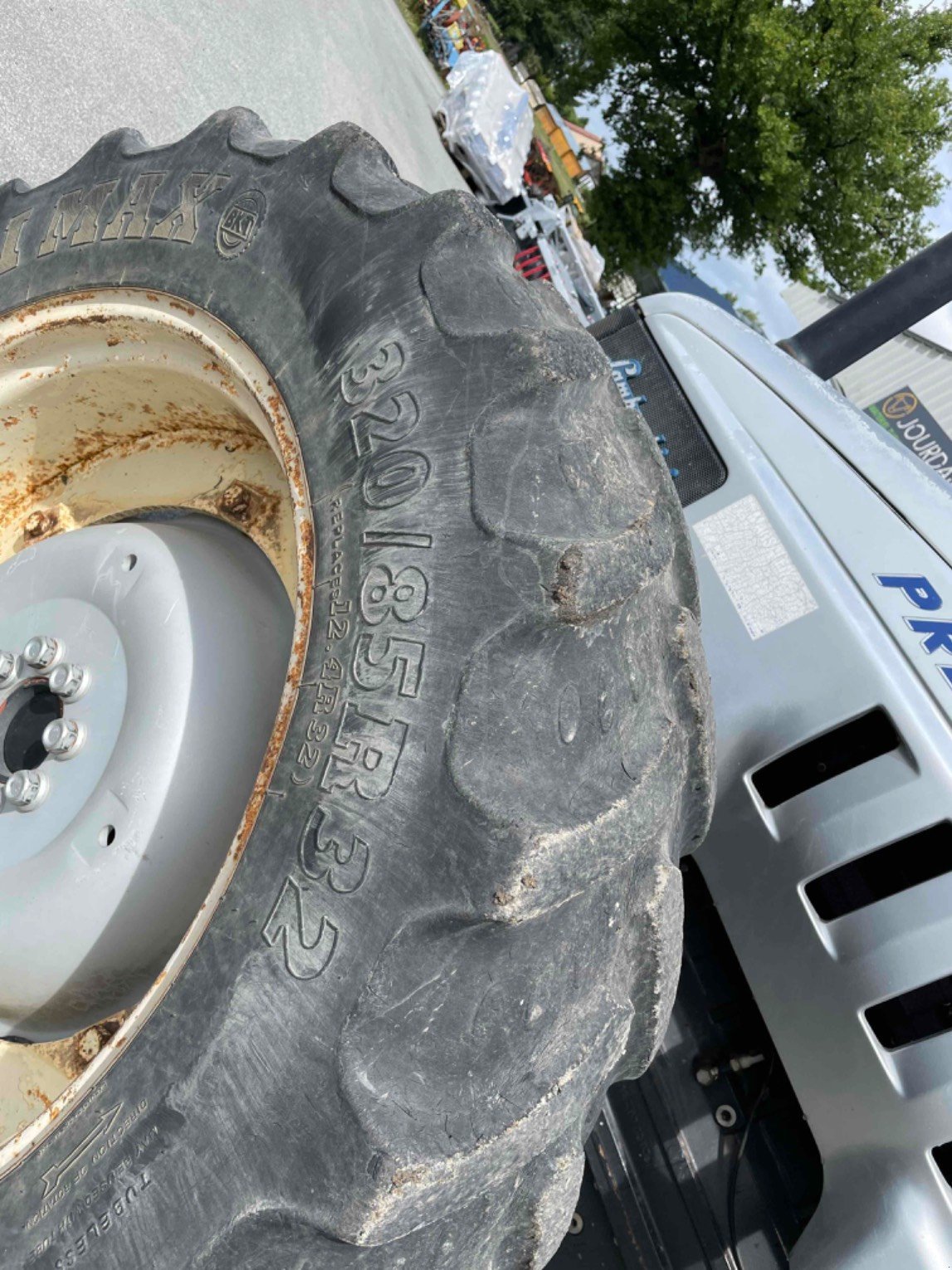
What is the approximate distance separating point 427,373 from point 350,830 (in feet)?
1.75

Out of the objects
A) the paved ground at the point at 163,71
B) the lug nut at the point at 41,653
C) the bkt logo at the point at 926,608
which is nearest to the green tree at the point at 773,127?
the paved ground at the point at 163,71

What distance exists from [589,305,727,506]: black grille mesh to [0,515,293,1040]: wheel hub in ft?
3.92

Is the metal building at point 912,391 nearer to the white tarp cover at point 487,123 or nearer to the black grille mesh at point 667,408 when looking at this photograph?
the white tarp cover at point 487,123

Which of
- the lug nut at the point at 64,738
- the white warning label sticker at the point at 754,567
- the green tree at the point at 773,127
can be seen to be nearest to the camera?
the lug nut at the point at 64,738

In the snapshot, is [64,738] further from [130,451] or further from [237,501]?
[130,451]

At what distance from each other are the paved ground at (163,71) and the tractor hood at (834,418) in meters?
1.95

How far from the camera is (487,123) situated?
10344mm

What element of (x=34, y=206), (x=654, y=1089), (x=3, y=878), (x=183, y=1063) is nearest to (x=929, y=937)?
(x=654, y=1089)

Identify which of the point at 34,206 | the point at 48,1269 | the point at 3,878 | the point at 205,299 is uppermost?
the point at 34,206

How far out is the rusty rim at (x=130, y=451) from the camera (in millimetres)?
1055

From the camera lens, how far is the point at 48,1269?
0.87 m

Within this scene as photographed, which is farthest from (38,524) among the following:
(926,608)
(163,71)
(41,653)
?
(163,71)

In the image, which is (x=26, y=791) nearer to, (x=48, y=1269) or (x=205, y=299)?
(x=48, y=1269)

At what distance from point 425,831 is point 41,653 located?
69 cm
